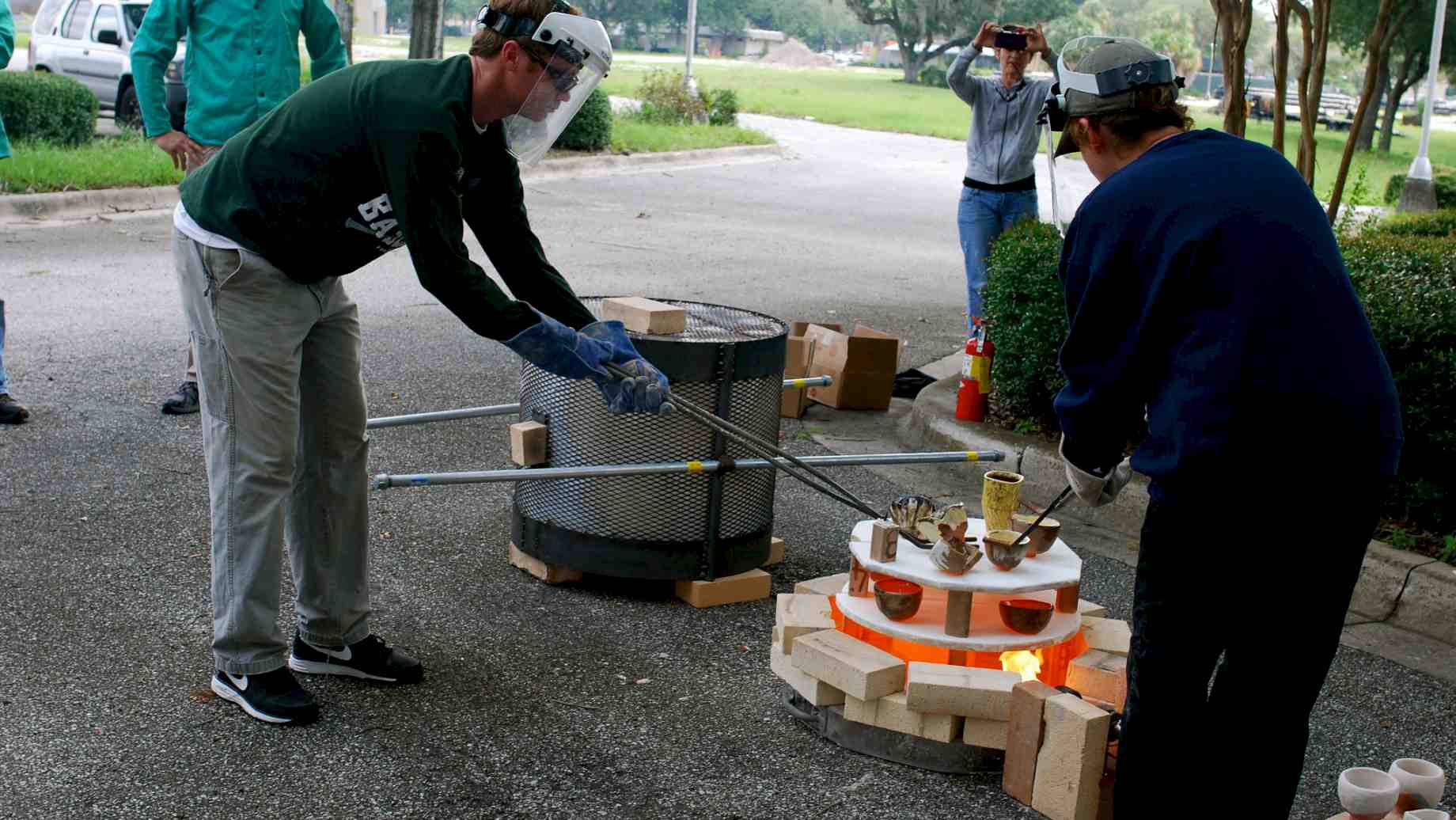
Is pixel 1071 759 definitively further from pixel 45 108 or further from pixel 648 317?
pixel 45 108

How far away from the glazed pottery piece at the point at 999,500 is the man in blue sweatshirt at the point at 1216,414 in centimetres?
129

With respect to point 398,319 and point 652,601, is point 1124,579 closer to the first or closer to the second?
point 652,601

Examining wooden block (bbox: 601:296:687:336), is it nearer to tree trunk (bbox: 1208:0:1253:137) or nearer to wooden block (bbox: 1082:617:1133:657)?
wooden block (bbox: 1082:617:1133:657)

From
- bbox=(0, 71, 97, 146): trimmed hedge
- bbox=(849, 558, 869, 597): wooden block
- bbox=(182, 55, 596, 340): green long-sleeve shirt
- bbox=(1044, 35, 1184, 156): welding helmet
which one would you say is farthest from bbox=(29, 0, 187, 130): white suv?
bbox=(1044, 35, 1184, 156): welding helmet

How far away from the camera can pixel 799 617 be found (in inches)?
154

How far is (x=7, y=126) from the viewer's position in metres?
14.5

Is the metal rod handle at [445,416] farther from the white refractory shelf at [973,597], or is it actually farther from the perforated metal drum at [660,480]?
the white refractory shelf at [973,597]

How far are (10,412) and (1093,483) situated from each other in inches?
192

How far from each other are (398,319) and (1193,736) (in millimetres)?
6787

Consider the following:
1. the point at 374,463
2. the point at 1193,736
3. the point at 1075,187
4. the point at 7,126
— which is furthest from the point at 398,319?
the point at 7,126

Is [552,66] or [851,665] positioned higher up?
[552,66]

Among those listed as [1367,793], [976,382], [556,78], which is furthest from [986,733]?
[976,382]

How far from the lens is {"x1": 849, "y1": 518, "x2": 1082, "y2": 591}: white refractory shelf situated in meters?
3.71

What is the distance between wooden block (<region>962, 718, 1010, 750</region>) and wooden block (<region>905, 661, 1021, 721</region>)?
22mm
